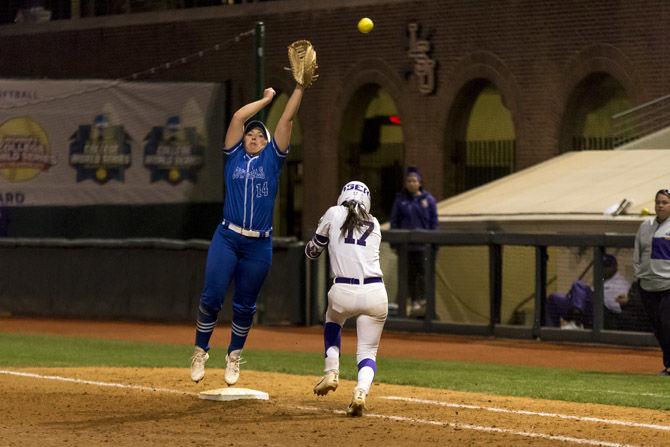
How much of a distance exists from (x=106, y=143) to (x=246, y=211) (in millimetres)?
17863

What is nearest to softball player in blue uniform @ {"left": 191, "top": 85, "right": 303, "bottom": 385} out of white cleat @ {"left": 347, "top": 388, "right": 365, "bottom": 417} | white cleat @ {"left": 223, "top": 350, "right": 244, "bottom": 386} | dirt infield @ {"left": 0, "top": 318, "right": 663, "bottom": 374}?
white cleat @ {"left": 223, "top": 350, "right": 244, "bottom": 386}

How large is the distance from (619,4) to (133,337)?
10.9m

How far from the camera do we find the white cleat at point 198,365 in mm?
11109

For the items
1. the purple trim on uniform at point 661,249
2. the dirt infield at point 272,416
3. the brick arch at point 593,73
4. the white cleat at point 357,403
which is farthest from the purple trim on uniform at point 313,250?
the brick arch at point 593,73

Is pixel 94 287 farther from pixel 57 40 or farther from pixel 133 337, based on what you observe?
pixel 57 40

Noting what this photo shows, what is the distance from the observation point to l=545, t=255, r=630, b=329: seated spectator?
17984mm

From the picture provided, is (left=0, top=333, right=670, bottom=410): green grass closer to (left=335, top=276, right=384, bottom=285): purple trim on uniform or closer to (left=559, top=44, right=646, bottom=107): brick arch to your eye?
(left=335, top=276, right=384, bottom=285): purple trim on uniform

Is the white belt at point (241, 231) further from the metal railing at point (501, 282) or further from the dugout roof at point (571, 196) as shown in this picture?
the dugout roof at point (571, 196)

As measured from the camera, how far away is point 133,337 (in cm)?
1983

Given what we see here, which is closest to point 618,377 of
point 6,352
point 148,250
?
point 6,352

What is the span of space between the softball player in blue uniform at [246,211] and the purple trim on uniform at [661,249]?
4875 mm

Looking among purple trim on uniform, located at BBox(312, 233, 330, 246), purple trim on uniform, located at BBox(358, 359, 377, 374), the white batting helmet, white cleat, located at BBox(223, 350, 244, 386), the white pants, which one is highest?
the white batting helmet

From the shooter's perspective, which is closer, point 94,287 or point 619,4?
point 94,287

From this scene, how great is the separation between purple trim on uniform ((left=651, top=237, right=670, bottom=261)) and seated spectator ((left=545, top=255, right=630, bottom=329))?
3.32 meters
